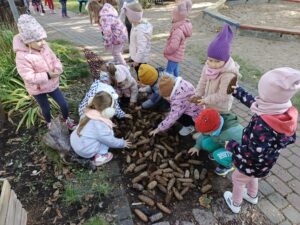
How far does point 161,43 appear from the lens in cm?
764

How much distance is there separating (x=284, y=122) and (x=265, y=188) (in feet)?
4.39

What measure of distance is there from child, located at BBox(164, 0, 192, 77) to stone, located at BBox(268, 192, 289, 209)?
272 cm

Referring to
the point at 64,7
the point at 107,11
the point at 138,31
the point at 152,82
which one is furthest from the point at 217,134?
the point at 64,7

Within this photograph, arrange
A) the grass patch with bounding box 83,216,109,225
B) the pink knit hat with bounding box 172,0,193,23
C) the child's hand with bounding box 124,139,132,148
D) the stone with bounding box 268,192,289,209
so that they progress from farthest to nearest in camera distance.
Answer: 1. the pink knit hat with bounding box 172,0,193,23
2. the child's hand with bounding box 124,139,132,148
3. the stone with bounding box 268,192,289,209
4. the grass patch with bounding box 83,216,109,225

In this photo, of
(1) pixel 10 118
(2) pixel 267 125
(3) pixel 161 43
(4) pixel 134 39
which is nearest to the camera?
(2) pixel 267 125

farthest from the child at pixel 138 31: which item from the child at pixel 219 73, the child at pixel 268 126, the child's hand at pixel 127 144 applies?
the child at pixel 268 126

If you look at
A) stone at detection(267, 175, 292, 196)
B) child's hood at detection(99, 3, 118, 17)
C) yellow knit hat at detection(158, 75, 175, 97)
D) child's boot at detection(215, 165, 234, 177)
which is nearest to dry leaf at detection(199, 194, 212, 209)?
child's boot at detection(215, 165, 234, 177)

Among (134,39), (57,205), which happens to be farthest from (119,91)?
(57,205)

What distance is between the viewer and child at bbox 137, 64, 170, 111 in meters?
3.92

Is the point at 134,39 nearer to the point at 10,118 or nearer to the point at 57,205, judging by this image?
the point at 10,118

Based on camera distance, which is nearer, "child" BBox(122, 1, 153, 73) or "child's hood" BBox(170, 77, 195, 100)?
"child's hood" BBox(170, 77, 195, 100)

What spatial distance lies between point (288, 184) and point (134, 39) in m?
3.27

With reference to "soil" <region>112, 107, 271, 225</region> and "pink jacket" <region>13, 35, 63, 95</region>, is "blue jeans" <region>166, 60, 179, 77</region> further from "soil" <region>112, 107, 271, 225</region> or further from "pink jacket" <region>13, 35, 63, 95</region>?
"pink jacket" <region>13, 35, 63, 95</region>

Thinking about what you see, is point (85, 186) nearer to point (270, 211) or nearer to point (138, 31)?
point (270, 211)
